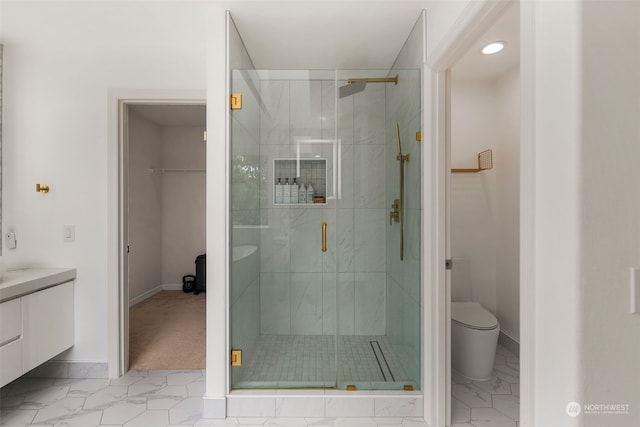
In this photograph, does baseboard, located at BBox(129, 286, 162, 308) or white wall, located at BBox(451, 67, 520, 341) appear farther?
baseboard, located at BBox(129, 286, 162, 308)

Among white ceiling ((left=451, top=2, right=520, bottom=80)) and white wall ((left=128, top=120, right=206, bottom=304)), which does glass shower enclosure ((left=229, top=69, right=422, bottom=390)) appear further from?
white wall ((left=128, top=120, right=206, bottom=304))

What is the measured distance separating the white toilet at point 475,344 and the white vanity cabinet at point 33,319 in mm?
2845

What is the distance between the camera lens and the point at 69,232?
2219mm

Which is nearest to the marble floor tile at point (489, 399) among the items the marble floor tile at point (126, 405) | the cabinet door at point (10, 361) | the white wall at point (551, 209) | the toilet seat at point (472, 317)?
the marble floor tile at point (126, 405)

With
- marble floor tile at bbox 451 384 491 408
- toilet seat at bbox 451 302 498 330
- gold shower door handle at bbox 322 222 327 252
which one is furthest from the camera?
toilet seat at bbox 451 302 498 330

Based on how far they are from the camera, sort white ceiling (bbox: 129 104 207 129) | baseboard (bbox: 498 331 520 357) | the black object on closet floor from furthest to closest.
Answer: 1. the black object on closet floor
2. white ceiling (bbox: 129 104 207 129)
3. baseboard (bbox: 498 331 520 357)

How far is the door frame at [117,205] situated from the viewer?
7.20ft

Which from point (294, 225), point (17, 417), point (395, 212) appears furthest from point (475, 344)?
point (17, 417)

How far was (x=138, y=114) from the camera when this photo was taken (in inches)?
154

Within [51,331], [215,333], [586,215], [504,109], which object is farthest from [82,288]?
[504,109]

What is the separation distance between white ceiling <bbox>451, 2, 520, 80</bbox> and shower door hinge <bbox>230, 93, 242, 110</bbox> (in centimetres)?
166

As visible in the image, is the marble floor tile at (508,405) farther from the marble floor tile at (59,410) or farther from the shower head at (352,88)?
the marble floor tile at (59,410)

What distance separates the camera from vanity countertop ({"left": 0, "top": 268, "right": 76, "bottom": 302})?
1.76 metres

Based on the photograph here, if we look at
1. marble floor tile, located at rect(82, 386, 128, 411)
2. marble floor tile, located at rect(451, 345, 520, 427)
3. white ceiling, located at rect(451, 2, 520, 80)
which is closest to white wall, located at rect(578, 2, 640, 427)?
marble floor tile, located at rect(451, 345, 520, 427)
